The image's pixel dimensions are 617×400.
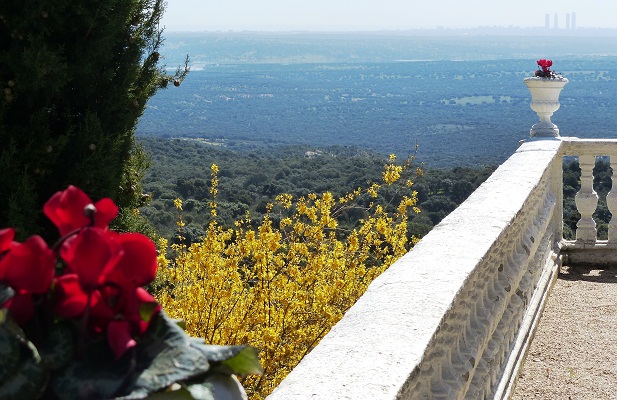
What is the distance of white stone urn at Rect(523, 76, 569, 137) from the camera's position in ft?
22.5

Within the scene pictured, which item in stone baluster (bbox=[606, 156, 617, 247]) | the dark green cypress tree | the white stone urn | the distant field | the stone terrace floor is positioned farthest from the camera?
the distant field

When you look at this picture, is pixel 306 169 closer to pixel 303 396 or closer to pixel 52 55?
pixel 52 55

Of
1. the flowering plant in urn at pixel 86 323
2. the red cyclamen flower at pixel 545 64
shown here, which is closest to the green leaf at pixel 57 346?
the flowering plant in urn at pixel 86 323

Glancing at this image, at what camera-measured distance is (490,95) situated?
4284cm

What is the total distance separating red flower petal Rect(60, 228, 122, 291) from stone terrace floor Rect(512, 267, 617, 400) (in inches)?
129

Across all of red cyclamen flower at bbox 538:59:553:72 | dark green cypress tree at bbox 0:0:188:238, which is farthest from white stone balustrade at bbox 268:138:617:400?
dark green cypress tree at bbox 0:0:188:238

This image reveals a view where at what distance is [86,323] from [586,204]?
6209 millimetres

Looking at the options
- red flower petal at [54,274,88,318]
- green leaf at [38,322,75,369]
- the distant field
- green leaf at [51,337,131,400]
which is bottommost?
the distant field

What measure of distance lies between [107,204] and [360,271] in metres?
4.16

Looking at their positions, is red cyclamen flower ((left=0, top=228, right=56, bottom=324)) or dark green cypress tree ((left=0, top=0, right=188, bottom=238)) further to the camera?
dark green cypress tree ((left=0, top=0, right=188, bottom=238))

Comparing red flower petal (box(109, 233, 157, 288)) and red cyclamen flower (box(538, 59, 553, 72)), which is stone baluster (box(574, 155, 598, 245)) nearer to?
red cyclamen flower (box(538, 59, 553, 72))

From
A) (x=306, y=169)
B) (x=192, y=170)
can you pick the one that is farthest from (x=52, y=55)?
(x=306, y=169)

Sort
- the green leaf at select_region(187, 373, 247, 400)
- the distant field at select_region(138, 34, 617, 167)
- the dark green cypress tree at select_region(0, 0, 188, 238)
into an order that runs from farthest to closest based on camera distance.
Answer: the distant field at select_region(138, 34, 617, 167) < the dark green cypress tree at select_region(0, 0, 188, 238) < the green leaf at select_region(187, 373, 247, 400)

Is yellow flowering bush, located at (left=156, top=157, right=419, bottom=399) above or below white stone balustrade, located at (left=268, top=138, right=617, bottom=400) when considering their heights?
below
